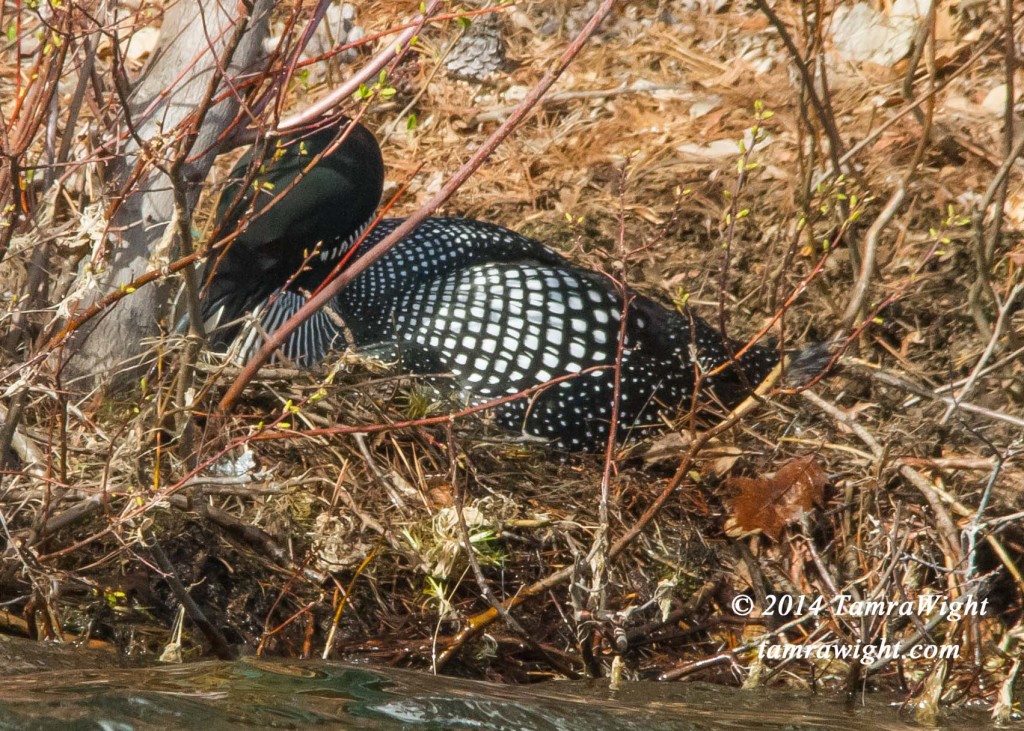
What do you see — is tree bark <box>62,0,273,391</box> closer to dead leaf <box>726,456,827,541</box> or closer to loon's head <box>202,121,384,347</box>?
loon's head <box>202,121,384,347</box>

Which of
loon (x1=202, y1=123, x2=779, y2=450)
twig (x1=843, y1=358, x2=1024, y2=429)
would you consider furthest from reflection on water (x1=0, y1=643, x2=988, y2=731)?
loon (x1=202, y1=123, x2=779, y2=450)

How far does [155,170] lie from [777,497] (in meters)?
1.91

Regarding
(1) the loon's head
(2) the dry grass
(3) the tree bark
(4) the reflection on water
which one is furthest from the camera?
(1) the loon's head

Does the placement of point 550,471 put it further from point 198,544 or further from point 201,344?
point 201,344

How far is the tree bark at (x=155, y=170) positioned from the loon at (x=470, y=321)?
428mm

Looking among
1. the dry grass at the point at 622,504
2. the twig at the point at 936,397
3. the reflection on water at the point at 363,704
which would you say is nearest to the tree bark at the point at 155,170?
the dry grass at the point at 622,504

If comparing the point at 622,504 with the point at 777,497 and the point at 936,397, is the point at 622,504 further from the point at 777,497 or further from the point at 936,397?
the point at 936,397

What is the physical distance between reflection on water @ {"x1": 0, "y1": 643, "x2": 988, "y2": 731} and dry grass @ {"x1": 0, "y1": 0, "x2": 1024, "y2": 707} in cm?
14

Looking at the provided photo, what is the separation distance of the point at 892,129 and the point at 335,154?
7.85 feet

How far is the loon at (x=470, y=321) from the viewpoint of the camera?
3725 millimetres

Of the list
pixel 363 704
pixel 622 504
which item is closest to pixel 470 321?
pixel 622 504

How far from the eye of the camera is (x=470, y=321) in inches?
151

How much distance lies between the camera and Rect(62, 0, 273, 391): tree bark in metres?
3.09

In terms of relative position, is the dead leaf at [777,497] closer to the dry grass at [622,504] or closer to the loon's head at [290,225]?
the dry grass at [622,504]
